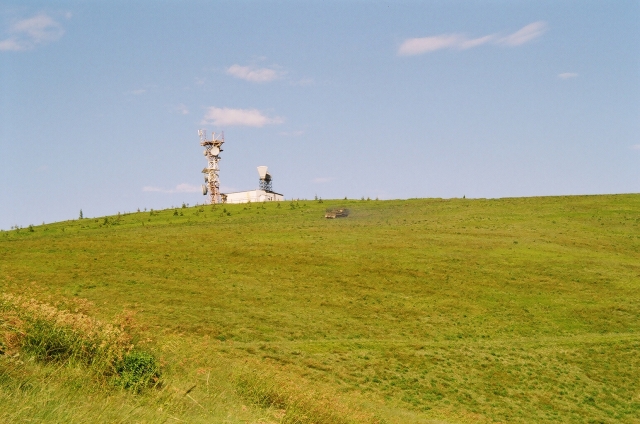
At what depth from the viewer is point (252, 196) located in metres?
93.3

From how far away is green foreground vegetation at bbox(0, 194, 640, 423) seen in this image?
16.1 m

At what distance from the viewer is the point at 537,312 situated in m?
36.2

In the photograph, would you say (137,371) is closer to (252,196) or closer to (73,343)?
(73,343)

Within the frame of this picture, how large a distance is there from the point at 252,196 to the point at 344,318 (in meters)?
62.4

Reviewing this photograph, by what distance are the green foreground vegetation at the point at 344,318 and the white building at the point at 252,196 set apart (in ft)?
96.5

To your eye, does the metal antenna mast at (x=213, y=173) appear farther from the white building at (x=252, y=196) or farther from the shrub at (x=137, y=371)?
the shrub at (x=137, y=371)

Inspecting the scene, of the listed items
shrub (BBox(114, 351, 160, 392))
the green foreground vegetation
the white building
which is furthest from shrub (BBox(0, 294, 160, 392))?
the white building

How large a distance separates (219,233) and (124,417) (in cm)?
4596

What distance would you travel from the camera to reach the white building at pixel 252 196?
92.9 meters

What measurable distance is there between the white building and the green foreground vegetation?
29.4 meters

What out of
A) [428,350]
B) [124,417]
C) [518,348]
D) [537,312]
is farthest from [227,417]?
[537,312]

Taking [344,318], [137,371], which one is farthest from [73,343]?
[344,318]

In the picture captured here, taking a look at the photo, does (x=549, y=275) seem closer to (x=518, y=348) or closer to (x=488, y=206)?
(x=518, y=348)

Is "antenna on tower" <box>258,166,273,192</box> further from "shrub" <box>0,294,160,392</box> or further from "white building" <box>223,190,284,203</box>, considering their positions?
"shrub" <box>0,294,160,392</box>
